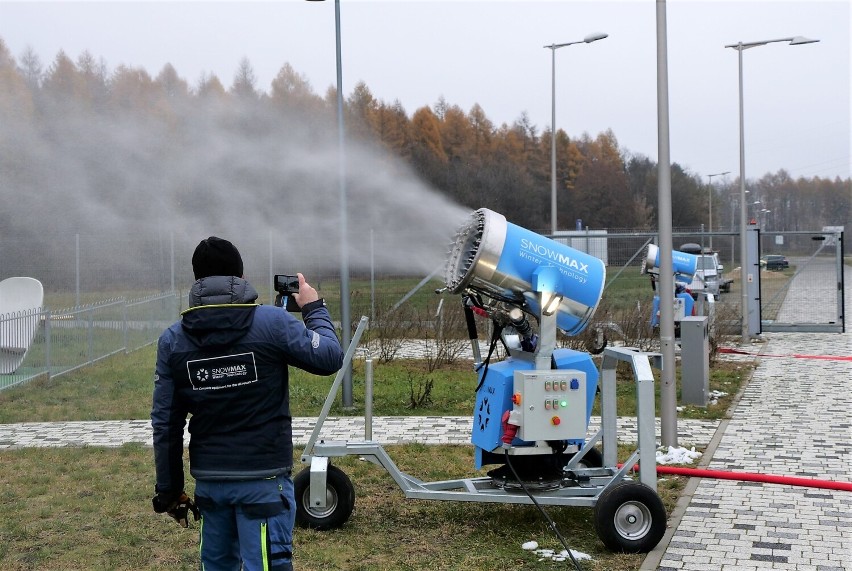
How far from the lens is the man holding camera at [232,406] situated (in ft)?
14.1

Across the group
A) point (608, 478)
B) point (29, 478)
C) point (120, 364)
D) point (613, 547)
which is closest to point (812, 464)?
point (608, 478)

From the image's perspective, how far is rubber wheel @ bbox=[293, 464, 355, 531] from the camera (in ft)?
22.7

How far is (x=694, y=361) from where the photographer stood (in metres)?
12.3

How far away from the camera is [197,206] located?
2458cm

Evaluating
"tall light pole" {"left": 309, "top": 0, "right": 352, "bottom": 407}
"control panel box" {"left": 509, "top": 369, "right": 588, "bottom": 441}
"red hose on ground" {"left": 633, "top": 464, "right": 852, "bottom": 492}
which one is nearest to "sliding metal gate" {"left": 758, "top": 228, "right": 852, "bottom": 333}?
"tall light pole" {"left": 309, "top": 0, "right": 352, "bottom": 407}

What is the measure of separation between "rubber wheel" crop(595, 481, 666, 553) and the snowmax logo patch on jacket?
294cm

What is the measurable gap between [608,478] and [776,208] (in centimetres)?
7223

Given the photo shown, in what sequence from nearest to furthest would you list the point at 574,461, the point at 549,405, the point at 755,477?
the point at 549,405 < the point at 574,461 < the point at 755,477

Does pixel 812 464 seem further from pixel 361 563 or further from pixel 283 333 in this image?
pixel 283 333

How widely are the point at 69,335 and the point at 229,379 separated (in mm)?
12172

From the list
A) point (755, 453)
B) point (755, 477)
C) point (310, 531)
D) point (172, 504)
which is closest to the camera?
point (172, 504)

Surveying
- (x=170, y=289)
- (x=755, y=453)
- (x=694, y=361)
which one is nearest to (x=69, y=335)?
(x=170, y=289)

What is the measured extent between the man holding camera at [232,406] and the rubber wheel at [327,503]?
2.49 meters

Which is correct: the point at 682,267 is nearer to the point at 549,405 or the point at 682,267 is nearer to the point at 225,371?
the point at 549,405
